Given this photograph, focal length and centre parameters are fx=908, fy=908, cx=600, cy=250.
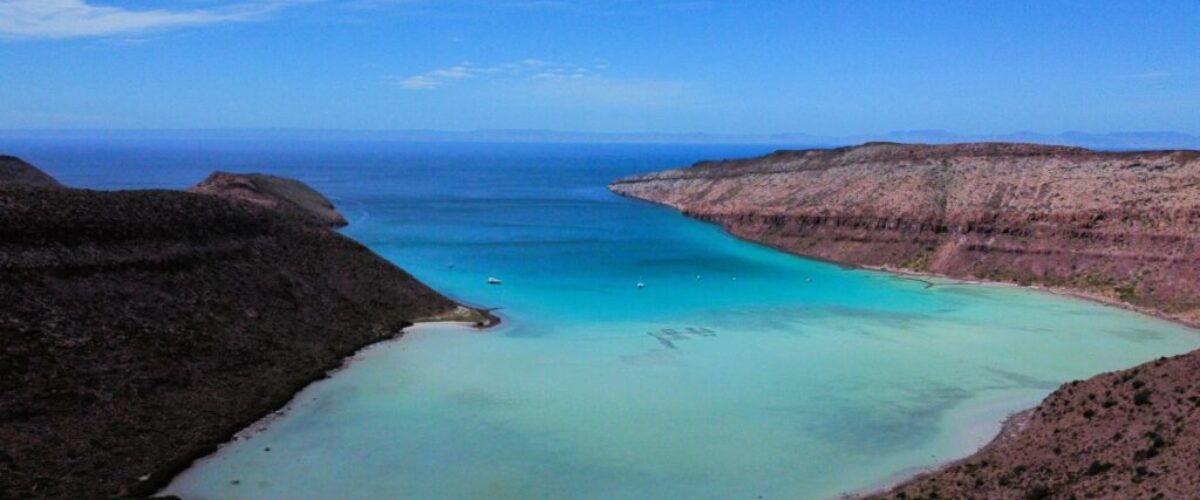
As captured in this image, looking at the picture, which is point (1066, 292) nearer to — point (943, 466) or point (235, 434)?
point (943, 466)

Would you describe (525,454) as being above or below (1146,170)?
below

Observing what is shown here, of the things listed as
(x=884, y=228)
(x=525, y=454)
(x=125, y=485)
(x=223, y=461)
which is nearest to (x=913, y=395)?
(x=525, y=454)

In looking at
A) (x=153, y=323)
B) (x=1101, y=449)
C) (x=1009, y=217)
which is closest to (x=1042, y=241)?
(x=1009, y=217)

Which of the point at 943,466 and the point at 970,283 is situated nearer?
the point at 943,466

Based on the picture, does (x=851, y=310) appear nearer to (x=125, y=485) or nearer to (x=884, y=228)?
(x=884, y=228)

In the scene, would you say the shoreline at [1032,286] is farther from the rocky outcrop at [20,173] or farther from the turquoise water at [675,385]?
the rocky outcrop at [20,173]

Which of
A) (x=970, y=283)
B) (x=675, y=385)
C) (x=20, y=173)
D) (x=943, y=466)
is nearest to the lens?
(x=943, y=466)
